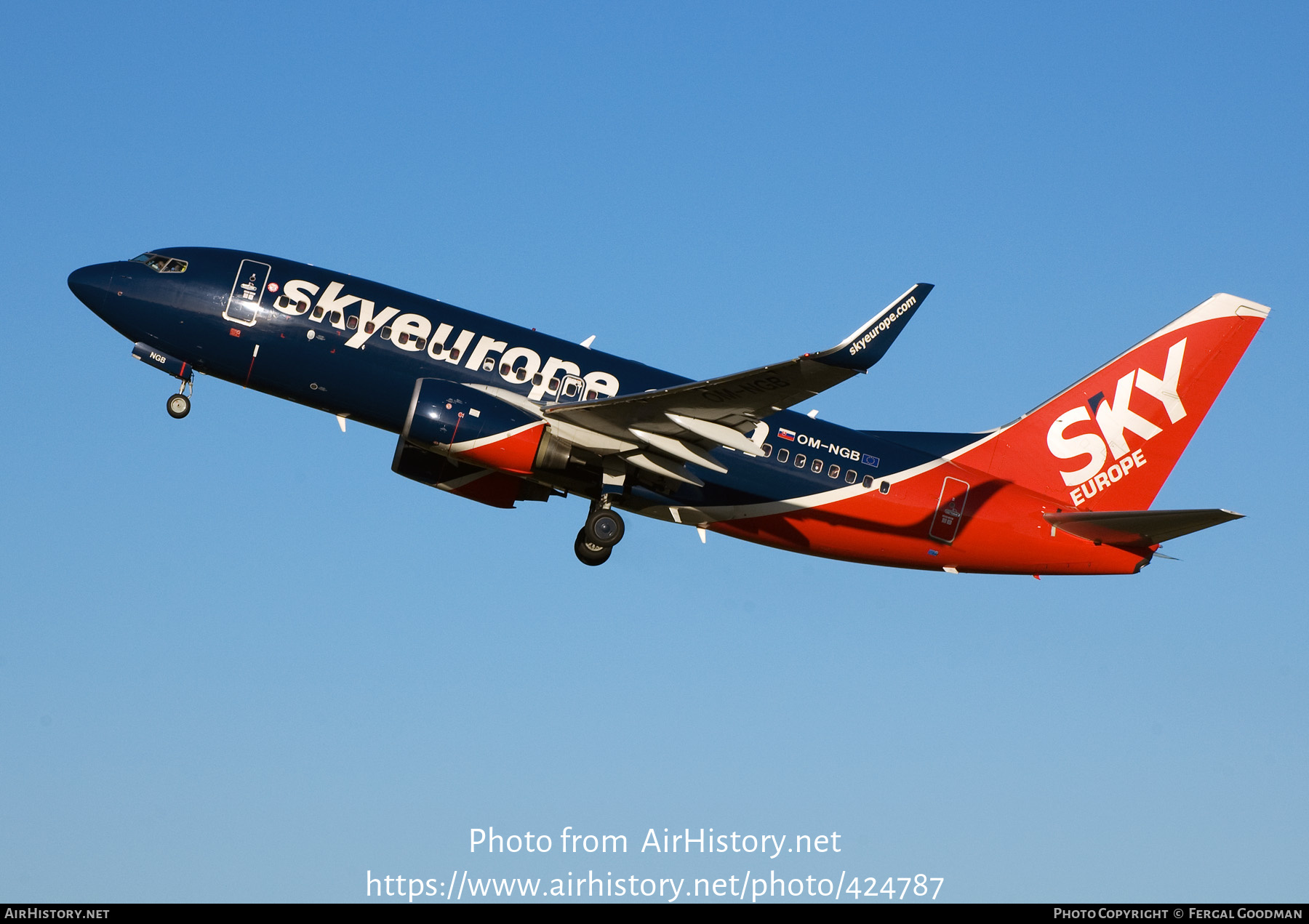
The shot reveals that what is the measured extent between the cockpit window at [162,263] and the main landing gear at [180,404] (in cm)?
299

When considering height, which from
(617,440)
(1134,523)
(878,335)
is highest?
(878,335)

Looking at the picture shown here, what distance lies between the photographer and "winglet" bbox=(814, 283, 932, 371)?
2773 centimetres

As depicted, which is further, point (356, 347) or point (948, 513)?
point (948, 513)

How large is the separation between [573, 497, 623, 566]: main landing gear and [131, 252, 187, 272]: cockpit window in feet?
40.9

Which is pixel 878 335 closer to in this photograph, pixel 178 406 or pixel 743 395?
pixel 743 395

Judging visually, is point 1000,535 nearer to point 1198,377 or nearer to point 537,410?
point 1198,377

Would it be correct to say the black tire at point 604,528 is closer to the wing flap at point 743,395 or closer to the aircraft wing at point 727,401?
the aircraft wing at point 727,401

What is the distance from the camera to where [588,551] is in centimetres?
3553

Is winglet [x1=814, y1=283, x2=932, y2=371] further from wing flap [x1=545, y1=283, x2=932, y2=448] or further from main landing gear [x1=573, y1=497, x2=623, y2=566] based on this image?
main landing gear [x1=573, y1=497, x2=623, y2=566]

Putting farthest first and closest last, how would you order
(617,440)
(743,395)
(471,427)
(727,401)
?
(617,440), (471,427), (727,401), (743,395)

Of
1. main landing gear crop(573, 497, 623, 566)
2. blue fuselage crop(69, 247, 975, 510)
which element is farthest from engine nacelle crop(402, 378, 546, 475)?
main landing gear crop(573, 497, 623, 566)

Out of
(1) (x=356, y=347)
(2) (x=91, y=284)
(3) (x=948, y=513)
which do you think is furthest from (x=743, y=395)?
(2) (x=91, y=284)

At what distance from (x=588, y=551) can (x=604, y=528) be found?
2.87ft

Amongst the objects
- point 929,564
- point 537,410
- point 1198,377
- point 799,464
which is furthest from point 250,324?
point 1198,377
